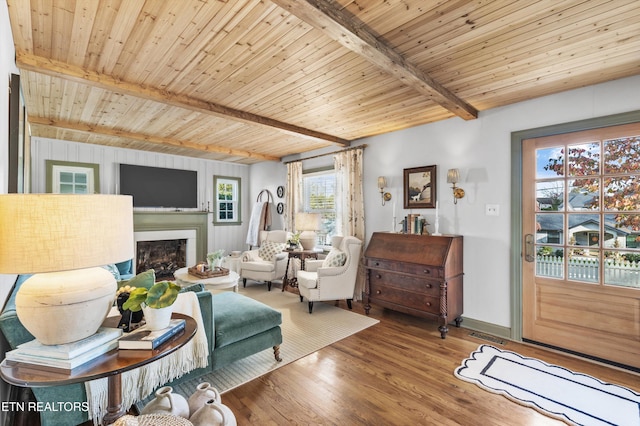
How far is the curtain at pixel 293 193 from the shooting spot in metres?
5.59

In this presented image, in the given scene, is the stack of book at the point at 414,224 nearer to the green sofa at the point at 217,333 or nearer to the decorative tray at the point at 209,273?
the green sofa at the point at 217,333

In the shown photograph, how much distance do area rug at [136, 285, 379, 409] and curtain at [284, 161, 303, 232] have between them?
142 cm

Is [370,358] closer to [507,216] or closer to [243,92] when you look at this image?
[507,216]

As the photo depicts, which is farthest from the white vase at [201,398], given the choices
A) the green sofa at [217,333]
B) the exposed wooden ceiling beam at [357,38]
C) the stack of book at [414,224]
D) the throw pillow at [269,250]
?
the throw pillow at [269,250]

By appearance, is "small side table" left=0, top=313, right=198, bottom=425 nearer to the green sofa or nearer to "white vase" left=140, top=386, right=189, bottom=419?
"white vase" left=140, top=386, right=189, bottom=419

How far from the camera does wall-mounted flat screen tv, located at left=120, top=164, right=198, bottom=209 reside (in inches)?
210

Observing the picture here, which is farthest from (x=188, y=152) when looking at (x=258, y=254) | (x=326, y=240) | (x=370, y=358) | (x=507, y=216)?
(x=507, y=216)

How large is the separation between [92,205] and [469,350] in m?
3.20

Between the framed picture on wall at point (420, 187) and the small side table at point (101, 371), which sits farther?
→ the framed picture on wall at point (420, 187)

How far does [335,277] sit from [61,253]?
10.4 feet

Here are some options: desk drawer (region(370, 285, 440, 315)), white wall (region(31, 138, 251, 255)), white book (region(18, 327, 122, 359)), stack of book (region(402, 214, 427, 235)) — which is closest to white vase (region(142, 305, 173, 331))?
white book (region(18, 327, 122, 359))

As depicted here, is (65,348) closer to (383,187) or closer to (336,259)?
(336,259)

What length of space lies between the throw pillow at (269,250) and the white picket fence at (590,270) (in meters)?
3.69

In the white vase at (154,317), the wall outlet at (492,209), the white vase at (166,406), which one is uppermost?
the wall outlet at (492,209)
